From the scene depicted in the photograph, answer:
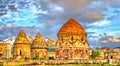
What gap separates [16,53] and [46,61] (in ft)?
19.5

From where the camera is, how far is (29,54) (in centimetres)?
6212

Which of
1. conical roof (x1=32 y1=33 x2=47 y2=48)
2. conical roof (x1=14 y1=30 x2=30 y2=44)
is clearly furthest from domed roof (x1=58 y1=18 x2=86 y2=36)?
conical roof (x1=14 y1=30 x2=30 y2=44)

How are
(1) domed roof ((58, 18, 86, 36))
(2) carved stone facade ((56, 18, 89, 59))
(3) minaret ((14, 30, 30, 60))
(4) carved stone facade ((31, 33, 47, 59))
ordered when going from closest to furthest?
(3) minaret ((14, 30, 30, 60))
(2) carved stone facade ((56, 18, 89, 59))
(1) domed roof ((58, 18, 86, 36))
(4) carved stone facade ((31, 33, 47, 59))

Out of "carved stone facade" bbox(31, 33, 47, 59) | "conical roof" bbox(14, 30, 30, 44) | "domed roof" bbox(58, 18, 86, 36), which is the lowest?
"carved stone facade" bbox(31, 33, 47, 59)

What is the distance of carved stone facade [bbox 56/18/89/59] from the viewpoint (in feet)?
203

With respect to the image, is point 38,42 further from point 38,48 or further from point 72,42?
point 72,42

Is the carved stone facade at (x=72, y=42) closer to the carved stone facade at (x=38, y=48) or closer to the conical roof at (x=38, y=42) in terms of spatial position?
the carved stone facade at (x=38, y=48)

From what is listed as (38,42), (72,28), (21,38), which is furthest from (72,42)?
(21,38)

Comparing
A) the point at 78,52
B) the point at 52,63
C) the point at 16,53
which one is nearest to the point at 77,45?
the point at 78,52

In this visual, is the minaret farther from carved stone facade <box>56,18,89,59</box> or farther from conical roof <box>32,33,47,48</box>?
carved stone facade <box>56,18,89,59</box>

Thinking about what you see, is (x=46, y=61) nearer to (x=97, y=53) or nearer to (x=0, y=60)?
(x=0, y=60)

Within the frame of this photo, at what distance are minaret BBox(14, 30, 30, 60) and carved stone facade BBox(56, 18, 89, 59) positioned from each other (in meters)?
5.28

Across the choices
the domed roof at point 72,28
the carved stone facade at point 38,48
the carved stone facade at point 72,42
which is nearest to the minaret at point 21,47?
the carved stone facade at point 38,48

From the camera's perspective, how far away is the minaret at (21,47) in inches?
2404
